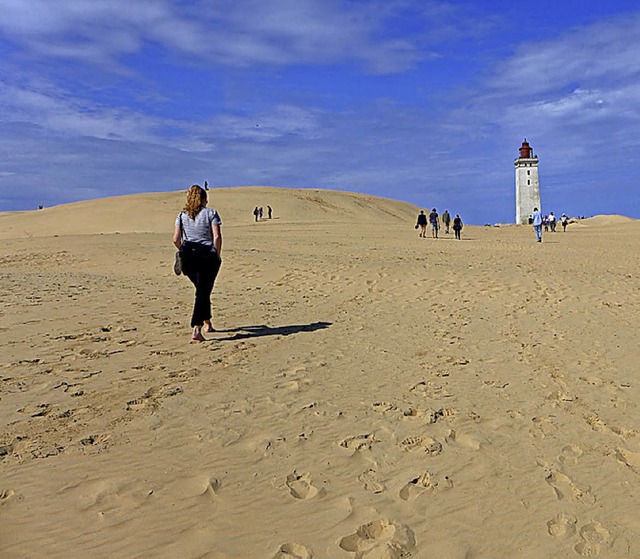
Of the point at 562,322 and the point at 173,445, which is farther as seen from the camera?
the point at 562,322

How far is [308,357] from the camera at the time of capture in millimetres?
7184

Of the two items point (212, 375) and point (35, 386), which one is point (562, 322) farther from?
point (35, 386)

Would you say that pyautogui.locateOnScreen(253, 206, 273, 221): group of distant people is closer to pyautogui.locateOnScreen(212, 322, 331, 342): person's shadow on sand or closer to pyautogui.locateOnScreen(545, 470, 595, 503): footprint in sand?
pyautogui.locateOnScreen(212, 322, 331, 342): person's shadow on sand

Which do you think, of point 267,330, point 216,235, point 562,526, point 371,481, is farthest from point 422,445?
point 267,330

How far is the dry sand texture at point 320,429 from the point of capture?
3.34 meters

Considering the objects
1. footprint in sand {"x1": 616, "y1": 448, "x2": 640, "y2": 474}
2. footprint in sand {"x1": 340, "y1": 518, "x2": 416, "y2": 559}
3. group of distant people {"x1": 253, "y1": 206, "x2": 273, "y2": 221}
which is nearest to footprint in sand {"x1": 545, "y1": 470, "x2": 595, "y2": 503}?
Result: footprint in sand {"x1": 616, "y1": 448, "x2": 640, "y2": 474}

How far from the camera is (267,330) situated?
8.86 metres

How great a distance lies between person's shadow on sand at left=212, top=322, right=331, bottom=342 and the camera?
8375 mm

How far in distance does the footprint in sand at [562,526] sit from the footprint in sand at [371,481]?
101 centimetres

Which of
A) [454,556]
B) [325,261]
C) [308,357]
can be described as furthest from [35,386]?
[325,261]

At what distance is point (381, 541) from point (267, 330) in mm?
5742

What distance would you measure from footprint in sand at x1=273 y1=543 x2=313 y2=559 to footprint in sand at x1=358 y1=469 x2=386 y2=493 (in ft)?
2.48

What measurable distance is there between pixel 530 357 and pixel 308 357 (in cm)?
271

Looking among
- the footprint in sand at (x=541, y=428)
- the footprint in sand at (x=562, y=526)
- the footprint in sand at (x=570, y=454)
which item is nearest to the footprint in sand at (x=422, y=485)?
the footprint in sand at (x=562, y=526)
